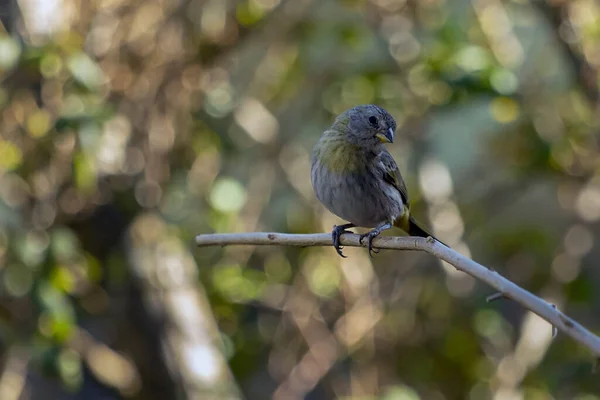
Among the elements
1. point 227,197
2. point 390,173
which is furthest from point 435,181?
point 390,173

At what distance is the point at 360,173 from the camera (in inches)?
134

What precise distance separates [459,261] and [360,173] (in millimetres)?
1442

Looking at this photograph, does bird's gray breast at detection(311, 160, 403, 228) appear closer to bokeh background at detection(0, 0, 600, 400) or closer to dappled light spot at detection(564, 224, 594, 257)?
bokeh background at detection(0, 0, 600, 400)

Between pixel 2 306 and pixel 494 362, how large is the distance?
114 inches

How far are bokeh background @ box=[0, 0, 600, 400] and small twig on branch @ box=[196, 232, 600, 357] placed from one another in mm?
1680

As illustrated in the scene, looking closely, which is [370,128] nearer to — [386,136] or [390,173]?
[386,136]

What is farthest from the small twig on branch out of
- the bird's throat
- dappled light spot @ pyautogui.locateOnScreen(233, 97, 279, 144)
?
dappled light spot @ pyautogui.locateOnScreen(233, 97, 279, 144)

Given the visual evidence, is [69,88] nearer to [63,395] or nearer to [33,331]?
[33,331]

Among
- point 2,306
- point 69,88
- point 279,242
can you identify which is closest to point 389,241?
point 279,242

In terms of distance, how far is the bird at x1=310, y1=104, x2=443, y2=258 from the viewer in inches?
133

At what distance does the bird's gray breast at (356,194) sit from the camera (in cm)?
336

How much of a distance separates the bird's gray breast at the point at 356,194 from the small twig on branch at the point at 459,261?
8.8 inches

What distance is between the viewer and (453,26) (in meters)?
4.66

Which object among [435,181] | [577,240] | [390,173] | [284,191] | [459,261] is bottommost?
[577,240]
